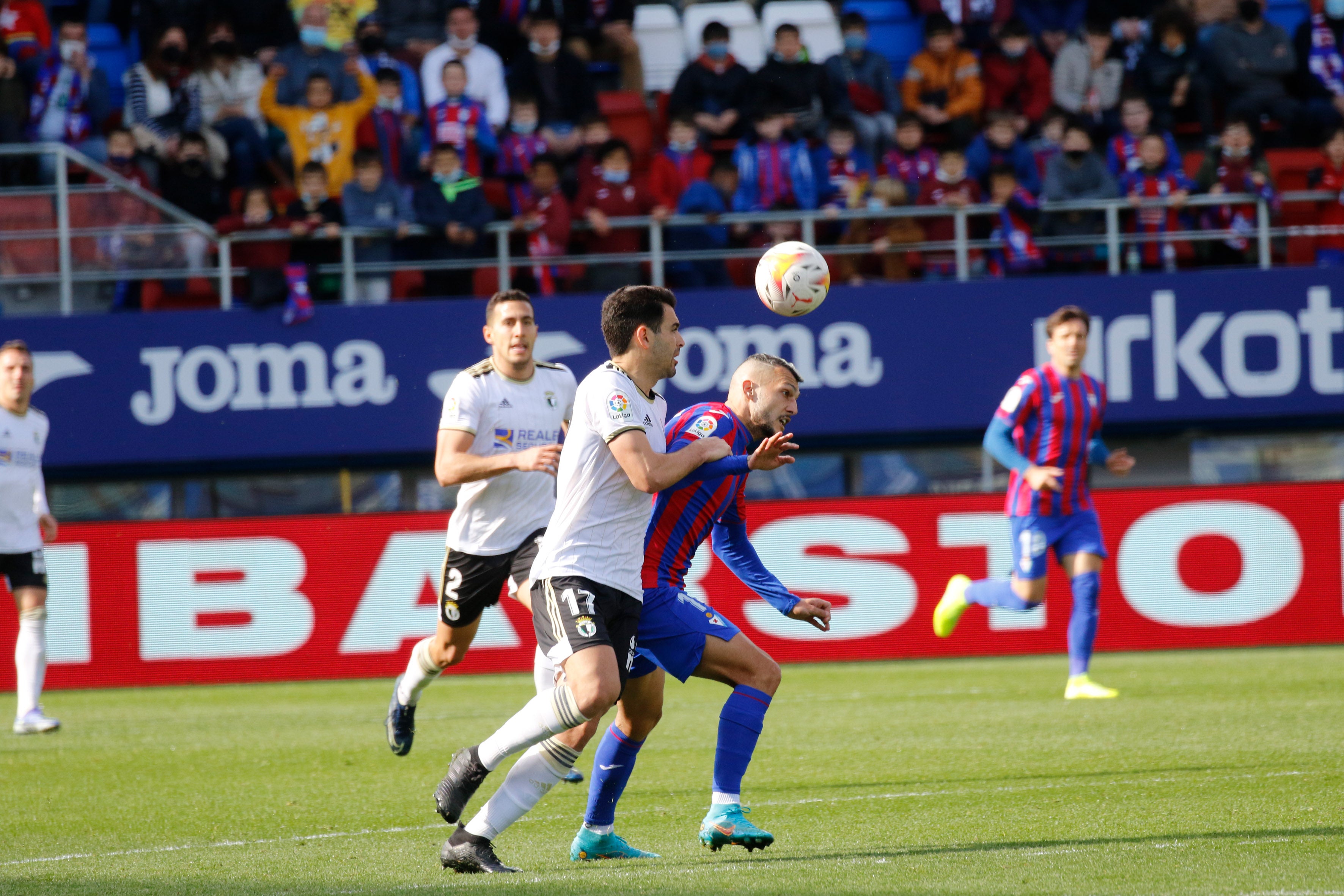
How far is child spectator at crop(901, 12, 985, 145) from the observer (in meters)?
15.6

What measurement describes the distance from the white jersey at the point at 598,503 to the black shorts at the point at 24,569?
5.89 m

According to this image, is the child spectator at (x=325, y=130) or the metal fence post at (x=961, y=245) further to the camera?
the child spectator at (x=325, y=130)

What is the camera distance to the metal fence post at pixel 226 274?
1400cm

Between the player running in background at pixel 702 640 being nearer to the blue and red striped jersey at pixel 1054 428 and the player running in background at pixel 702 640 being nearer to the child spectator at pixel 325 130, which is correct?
the blue and red striped jersey at pixel 1054 428

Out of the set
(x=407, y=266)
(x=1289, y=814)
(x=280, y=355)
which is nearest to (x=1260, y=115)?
(x=407, y=266)

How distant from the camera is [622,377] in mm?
5031

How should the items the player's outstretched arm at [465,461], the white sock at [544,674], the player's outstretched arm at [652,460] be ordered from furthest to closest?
the white sock at [544,674] → the player's outstretched arm at [465,461] → the player's outstretched arm at [652,460]

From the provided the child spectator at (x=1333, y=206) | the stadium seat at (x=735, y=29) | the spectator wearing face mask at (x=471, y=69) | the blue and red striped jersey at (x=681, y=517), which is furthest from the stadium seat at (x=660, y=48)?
the blue and red striped jersey at (x=681, y=517)

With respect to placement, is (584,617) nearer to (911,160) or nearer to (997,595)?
(997,595)

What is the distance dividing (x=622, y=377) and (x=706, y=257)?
9.37 m

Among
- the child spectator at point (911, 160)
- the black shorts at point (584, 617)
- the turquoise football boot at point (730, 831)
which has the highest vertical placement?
the child spectator at point (911, 160)

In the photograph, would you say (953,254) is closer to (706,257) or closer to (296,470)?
(706,257)

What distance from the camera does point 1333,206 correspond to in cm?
1452

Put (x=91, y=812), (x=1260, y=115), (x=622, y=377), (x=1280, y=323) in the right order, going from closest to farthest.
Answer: (x=622, y=377) → (x=91, y=812) → (x=1280, y=323) → (x=1260, y=115)
